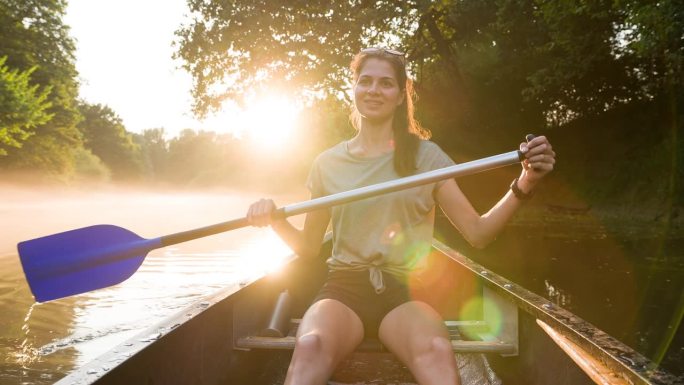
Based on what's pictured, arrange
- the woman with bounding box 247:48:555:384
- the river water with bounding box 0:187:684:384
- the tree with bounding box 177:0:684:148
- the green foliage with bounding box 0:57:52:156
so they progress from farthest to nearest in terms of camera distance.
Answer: the green foliage with bounding box 0:57:52:156 < the tree with bounding box 177:0:684:148 < the river water with bounding box 0:187:684:384 < the woman with bounding box 247:48:555:384

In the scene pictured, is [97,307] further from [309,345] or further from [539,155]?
[539,155]

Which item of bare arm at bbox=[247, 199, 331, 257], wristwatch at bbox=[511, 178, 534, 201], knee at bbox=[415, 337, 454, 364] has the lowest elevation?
knee at bbox=[415, 337, 454, 364]

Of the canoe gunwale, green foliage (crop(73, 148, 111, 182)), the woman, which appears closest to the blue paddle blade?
the woman

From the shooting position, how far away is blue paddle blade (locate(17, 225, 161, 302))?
2.62 metres

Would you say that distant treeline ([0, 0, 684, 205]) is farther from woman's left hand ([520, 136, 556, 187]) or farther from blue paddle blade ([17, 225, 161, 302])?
blue paddle blade ([17, 225, 161, 302])

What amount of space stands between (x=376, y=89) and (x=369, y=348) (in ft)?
3.49

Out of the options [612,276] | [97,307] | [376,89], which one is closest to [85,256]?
[376,89]

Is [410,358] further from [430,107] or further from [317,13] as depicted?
[430,107]

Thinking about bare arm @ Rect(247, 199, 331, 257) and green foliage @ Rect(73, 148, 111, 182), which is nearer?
bare arm @ Rect(247, 199, 331, 257)

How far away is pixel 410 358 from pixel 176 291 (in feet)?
18.4

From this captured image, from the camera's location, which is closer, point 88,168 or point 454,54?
point 454,54

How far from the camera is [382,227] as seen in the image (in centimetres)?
226

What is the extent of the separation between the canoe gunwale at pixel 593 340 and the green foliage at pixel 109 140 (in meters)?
51.1

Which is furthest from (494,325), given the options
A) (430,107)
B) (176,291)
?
(430,107)
